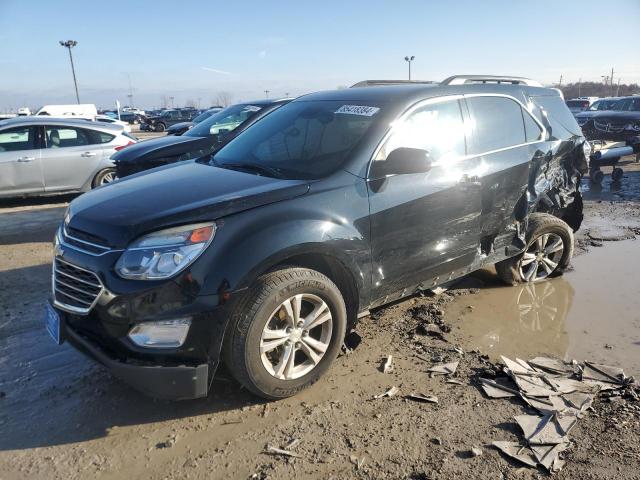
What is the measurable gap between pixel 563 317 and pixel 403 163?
89.3 inches

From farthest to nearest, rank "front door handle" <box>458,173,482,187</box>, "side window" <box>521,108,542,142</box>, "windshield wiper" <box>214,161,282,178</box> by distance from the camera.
→ "side window" <box>521,108,542,142</box> < "front door handle" <box>458,173,482,187</box> < "windshield wiper" <box>214,161,282,178</box>

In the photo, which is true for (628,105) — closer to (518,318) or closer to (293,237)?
(518,318)

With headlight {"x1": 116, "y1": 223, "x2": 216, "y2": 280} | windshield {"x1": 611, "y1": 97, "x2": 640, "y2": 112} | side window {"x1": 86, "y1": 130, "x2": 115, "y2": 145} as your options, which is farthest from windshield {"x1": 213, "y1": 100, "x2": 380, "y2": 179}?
windshield {"x1": 611, "y1": 97, "x2": 640, "y2": 112}

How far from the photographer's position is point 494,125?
4430 mm

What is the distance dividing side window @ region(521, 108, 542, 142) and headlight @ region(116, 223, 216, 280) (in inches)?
133

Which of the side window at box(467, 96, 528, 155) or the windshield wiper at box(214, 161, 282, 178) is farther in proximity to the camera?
the side window at box(467, 96, 528, 155)

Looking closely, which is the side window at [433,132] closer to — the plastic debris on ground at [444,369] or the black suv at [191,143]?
the plastic debris on ground at [444,369]

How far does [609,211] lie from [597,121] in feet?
27.5

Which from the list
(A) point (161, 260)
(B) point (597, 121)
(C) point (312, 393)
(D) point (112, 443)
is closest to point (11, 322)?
(D) point (112, 443)

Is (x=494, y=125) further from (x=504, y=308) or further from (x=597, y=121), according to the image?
(x=597, y=121)

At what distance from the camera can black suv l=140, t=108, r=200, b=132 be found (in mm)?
42250

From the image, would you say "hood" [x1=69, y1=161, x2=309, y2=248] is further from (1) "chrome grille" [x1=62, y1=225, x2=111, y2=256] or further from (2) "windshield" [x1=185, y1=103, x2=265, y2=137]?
(2) "windshield" [x1=185, y1=103, x2=265, y2=137]

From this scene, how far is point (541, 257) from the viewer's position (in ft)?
16.9

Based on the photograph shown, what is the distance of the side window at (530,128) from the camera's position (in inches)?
187
